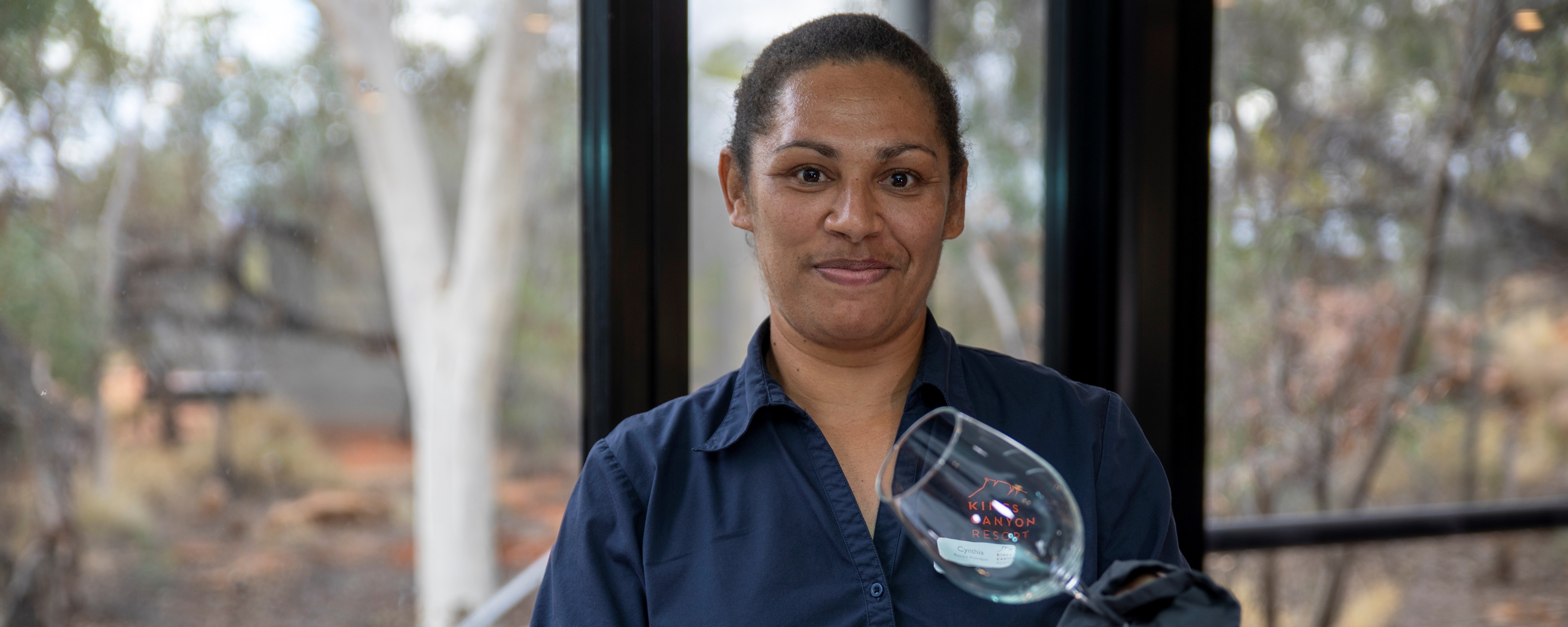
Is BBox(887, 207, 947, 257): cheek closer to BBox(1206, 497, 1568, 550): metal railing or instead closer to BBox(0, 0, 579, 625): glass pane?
Answer: BBox(0, 0, 579, 625): glass pane

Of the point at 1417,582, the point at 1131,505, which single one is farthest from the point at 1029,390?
the point at 1417,582

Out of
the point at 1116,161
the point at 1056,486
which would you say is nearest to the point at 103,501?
the point at 1056,486

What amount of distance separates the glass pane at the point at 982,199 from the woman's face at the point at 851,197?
611 millimetres

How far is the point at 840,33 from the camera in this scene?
114cm

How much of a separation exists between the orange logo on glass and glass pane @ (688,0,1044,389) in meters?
Result: 0.95

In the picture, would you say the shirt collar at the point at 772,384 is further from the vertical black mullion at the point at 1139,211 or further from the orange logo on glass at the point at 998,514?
the vertical black mullion at the point at 1139,211

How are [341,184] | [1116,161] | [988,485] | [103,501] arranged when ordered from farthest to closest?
[1116,161]
[341,184]
[103,501]
[988,485]

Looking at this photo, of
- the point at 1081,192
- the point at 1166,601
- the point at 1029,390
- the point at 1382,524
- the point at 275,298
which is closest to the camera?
the point at 1166,601

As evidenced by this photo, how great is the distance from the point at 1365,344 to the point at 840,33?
78.3 inches

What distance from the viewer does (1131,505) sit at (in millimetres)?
1062

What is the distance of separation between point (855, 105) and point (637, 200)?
55cm

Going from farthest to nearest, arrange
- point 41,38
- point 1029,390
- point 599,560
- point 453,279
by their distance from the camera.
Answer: point 453,279
point 41,38
point 1029,390
point 599,560

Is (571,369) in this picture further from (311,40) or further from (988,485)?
(988,485)

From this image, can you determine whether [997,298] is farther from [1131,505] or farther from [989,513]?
[989,513]
